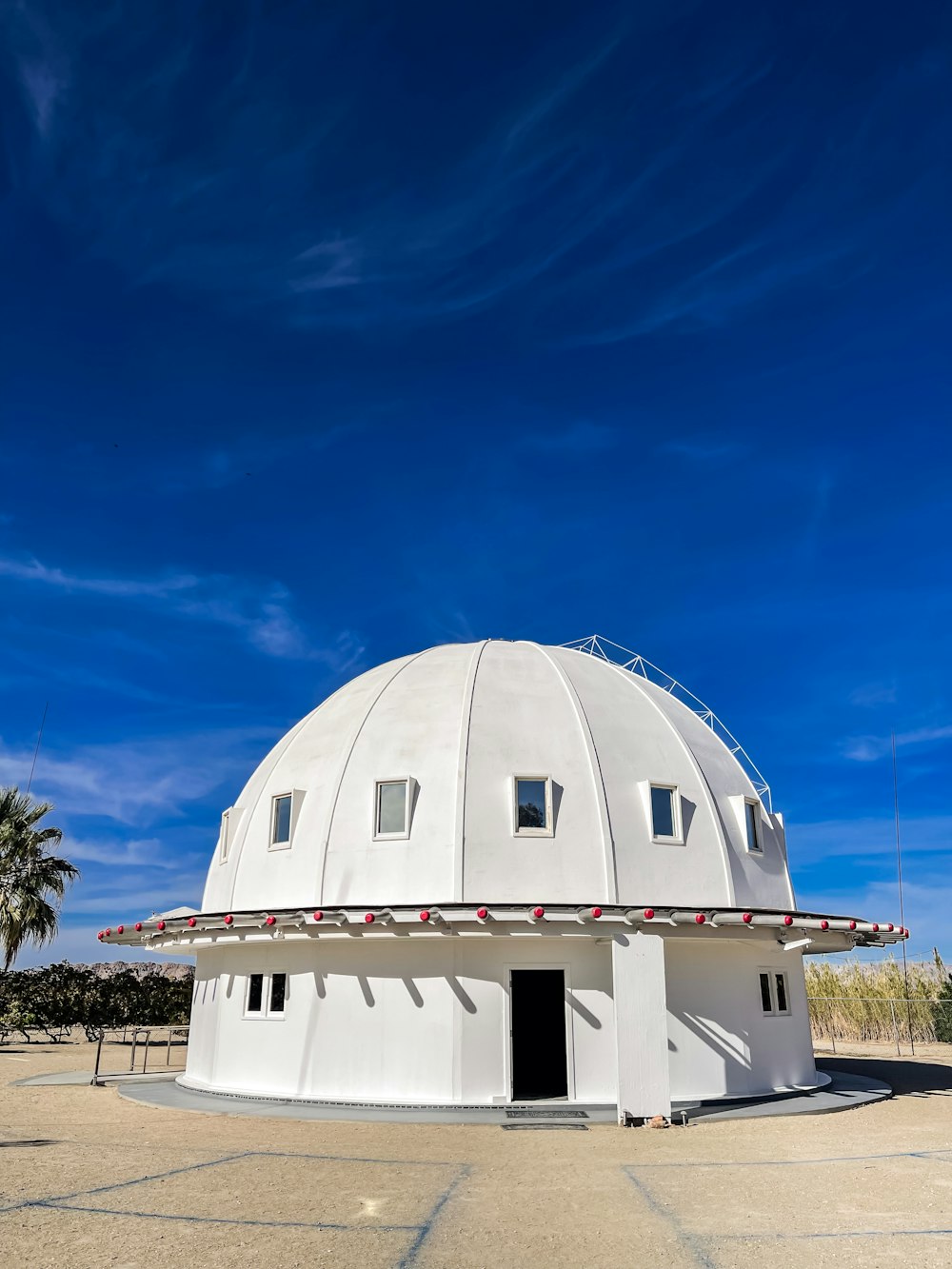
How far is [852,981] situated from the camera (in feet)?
125

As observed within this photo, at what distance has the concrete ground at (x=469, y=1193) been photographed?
Answer: 7348 mm

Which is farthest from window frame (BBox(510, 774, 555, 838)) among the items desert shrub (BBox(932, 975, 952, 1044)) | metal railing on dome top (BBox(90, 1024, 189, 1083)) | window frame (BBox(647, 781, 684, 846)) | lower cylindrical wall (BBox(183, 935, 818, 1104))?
desert shrub (BBox(932, 975, 952, 1044))

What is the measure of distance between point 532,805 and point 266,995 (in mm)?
6539

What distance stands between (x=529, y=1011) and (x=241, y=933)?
350 inches

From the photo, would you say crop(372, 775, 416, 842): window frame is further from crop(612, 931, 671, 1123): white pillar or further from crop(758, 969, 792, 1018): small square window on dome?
crop(758, 969, 792, 1018): small square window on dome

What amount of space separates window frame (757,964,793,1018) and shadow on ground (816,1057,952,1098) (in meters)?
2.87

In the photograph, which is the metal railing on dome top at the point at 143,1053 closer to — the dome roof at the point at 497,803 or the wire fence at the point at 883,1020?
the dome roof at the point at 497,803

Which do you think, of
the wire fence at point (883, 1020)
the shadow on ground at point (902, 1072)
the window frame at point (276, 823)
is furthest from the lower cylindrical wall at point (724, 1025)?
the wire fence at point (883, 1020)

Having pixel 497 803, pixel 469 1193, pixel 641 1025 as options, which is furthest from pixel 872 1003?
pixel 469 1193

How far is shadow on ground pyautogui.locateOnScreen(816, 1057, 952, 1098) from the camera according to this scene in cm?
2016

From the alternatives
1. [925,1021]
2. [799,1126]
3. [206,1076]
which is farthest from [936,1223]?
[925,1021]

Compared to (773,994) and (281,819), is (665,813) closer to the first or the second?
(773,994)

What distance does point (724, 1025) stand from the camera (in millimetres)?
17531

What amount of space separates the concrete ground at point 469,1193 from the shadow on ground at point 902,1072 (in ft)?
18.7
